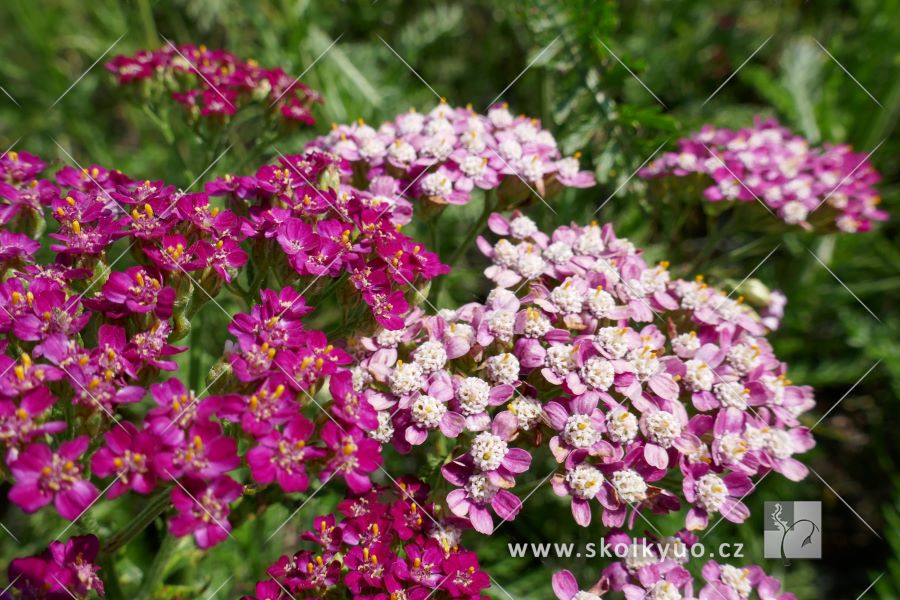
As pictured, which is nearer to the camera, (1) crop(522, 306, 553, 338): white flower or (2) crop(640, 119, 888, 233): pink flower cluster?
(1) crop(522, 306, 553, 338): white flower

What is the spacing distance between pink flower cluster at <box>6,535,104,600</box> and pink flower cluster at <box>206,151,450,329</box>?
2.84 ft

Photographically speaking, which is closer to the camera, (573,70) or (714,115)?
(573,70)

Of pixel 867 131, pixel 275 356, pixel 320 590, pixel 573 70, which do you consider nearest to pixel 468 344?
pixel 275 356

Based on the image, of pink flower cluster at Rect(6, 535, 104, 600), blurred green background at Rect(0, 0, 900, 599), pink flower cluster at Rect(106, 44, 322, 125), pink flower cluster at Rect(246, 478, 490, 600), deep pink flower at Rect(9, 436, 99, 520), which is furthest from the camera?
blurred green background at Rect(0, 0, 900, 599)

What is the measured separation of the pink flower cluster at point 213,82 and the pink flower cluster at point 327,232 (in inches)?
18.1

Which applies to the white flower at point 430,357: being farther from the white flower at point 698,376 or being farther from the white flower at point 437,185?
the white flower at point 698,376

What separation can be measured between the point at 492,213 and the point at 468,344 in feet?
2.29

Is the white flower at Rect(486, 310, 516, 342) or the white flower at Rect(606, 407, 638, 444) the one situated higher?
the white flower at Rect(486, 310, 516, 342)

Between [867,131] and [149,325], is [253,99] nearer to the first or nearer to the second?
[149,325]

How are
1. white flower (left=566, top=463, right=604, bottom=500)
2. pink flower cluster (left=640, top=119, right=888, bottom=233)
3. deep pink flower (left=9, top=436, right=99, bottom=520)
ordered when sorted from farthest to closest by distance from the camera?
pink flower cluster (left=640, top=119, right=888, bottom=233)
white flower (left=566, top=463, right=604, bottom=500)
deep pink flower (left=9, top=436, right=99, bottom=520)

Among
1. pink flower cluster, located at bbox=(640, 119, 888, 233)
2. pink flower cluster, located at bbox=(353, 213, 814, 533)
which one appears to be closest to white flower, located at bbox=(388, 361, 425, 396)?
pink flower cluster, located at bbox=(353, 213, 814, 533)

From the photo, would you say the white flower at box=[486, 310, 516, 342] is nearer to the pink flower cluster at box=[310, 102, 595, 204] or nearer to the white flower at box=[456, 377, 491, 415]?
the white flower at box=[456, 377, 491, 415]

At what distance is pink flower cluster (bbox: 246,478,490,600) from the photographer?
1.89 m

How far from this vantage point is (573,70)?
318 cm
